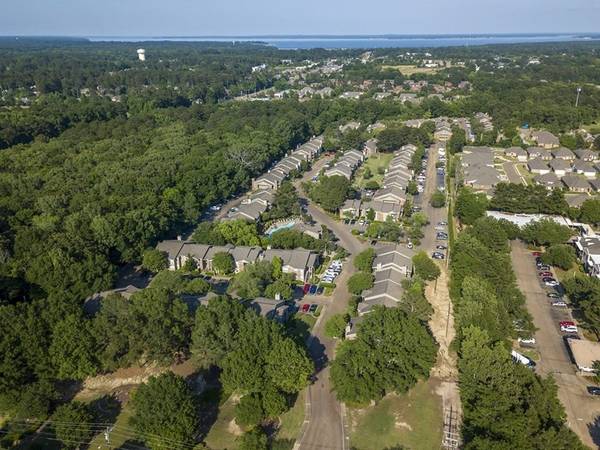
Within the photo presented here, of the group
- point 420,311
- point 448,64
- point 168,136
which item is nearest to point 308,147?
point 168,136

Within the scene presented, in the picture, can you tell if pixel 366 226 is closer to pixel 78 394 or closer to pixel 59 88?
pixel 78 394

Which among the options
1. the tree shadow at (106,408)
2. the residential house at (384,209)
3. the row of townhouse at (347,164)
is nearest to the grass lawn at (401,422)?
the tree shadow at (106,408)

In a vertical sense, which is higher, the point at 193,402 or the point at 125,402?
the point at 193,402

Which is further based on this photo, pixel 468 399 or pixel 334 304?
pixel 334 304

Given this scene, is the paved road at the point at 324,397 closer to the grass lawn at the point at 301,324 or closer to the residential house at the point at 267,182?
the grass lawn at the point at 301,324

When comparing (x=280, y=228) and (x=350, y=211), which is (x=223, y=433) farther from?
(x=350, y=211)

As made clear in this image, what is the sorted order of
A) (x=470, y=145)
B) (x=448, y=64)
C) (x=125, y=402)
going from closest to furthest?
(x=125, y=402) < (x=470, y=145) < (x=448, y=64)

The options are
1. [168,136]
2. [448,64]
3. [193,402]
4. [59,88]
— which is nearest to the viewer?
[193,402]
